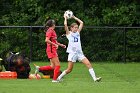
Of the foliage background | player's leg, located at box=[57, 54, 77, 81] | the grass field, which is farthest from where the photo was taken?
the foliage background

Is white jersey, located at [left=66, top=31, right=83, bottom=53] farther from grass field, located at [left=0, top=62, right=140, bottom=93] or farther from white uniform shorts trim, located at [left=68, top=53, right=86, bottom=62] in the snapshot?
grass field, located at [left=0, top=62, right=140, bottom=93]

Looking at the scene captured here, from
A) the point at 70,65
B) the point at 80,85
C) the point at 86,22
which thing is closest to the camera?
the point at 80,85

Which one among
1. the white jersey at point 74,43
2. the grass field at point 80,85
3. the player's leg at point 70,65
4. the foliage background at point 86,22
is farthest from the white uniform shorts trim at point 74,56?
the foliage background at point 86,22

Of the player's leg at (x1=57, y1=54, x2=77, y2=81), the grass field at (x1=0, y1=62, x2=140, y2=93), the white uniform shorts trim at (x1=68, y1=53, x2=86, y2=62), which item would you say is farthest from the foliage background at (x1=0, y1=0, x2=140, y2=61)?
the player's leg at (x1=57, y1=54, x2=77, y2=81)

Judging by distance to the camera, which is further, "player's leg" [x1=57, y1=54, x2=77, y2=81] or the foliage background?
the foliage background

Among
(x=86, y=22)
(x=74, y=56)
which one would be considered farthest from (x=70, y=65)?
(x=86, y=22)

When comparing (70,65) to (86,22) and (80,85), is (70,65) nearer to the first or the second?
(80,85)

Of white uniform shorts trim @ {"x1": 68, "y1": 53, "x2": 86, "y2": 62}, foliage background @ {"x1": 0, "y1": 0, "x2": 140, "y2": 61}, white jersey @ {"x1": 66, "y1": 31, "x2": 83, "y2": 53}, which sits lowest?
foliage background @ {"x1": 0, "y1": 0, "x2": 140, "y2": 61}

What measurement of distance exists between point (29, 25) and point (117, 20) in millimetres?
4551

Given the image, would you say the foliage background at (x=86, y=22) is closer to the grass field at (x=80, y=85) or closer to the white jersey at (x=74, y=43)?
the grass field at (x=80, y=85)

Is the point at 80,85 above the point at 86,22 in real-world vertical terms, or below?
above

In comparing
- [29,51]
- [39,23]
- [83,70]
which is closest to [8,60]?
[83,70]

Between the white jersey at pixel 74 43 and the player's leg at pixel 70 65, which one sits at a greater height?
the white jersey at pixel 74 43

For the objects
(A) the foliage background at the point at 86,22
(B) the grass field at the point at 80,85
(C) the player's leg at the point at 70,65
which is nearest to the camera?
(B) the grass field at the point at 80,85
